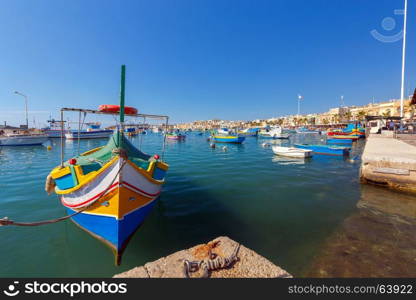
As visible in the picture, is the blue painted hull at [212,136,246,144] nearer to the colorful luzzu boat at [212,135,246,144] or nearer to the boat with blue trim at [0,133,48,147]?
the colorful luzzu boat at [212,135,246,144]

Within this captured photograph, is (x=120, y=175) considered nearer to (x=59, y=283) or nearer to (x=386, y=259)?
(x=59, y=283)

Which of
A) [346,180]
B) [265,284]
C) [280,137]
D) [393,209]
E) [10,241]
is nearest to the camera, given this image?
[265,284]

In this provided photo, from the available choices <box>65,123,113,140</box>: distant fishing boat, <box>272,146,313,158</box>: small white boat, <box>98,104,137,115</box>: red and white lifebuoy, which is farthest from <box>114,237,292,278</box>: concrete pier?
<box>65,123,113,140</box>: distant fishing boat

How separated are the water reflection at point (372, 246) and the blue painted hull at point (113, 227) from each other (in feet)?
15.4

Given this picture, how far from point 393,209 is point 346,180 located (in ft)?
15.2

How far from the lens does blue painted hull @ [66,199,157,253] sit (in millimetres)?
4273

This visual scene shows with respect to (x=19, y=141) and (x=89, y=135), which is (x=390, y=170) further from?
(x=89, y=135)

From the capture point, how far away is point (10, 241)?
4902 mm

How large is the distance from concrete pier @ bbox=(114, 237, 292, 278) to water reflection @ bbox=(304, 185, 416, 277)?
2.51m

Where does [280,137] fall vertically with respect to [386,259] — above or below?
above

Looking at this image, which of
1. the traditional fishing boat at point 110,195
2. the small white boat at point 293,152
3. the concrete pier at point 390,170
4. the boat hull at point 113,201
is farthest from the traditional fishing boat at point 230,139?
the boat hull at point 113,201

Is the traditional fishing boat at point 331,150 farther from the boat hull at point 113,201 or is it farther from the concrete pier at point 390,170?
the boat hull at point 113,201

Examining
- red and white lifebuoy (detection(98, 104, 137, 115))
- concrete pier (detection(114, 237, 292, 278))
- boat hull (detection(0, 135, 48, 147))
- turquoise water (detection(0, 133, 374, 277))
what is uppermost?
red and white lifebuoy (detection(98, 104, 137, 115))

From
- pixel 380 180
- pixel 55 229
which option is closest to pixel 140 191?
pixel 55 229
